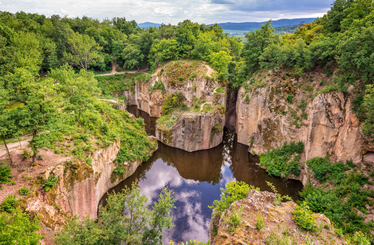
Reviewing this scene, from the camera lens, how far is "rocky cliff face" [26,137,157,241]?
1186 centimetres

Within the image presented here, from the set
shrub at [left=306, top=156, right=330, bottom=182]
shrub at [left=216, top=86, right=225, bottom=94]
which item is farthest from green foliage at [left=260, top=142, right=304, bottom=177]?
shrub at [left=216, top=86, right=225, bottom=94]

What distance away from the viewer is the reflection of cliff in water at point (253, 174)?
20.8m

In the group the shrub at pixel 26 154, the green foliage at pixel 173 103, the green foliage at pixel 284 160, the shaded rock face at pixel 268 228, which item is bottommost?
the green foliage at pixel 284 160

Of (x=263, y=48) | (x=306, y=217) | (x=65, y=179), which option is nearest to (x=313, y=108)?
(x=263, y=48)

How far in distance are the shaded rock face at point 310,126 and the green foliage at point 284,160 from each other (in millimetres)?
847

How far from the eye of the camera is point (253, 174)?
922 inches

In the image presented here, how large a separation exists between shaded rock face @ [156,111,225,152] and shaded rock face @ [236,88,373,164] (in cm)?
419

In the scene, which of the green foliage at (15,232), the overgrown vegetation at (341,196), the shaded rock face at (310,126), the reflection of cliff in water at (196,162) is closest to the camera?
the green foliage at (15,232)

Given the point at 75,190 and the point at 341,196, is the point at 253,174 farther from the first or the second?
the point at 75,190

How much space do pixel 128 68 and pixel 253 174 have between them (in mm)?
38282

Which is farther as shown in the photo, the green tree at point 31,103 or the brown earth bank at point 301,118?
the brown earth bank at point 301,118

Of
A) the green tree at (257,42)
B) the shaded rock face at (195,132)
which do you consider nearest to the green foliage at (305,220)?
the shaded rock face at (195,132)

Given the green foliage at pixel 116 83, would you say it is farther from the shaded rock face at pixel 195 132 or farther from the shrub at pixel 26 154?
the shrub at pixel 26 154

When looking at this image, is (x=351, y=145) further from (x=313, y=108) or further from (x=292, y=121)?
(x=292, y=121)
